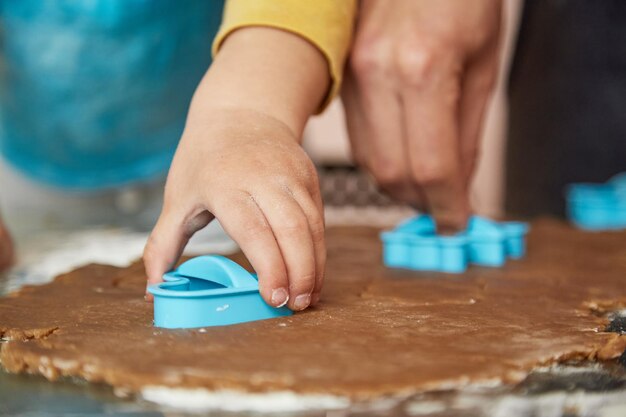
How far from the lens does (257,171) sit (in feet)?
2.13

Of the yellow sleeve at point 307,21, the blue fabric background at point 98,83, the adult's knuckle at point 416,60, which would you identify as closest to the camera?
the yellow sleeve at point 307,21

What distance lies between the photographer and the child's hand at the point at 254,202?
24.5 inches

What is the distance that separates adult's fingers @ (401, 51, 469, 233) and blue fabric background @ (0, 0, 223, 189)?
0.61 metres

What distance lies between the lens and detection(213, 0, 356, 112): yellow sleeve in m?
0.86

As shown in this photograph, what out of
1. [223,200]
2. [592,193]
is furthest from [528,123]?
[223,200]

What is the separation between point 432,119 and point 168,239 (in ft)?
1.39

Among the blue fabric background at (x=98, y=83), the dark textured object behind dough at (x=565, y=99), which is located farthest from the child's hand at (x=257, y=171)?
the dark textured object behind dough at (x=565, y=99)

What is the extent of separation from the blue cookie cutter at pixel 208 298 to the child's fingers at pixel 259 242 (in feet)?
0.05

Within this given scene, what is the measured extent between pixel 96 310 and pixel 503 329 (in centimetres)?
35

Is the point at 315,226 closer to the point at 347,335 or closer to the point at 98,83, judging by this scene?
the point at 347,335

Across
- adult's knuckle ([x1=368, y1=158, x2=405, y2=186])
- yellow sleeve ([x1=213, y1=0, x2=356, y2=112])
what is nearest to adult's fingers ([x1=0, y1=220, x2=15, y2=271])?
yellow sleeve ([x1=213, y1=0, x2=356, y2=112])

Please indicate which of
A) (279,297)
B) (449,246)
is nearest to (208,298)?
(279,297)

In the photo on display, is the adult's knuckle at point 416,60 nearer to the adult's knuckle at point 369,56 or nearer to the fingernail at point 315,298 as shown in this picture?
the adult's knuckle at point 369,56

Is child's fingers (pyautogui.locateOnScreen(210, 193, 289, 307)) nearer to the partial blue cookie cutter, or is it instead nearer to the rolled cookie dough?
the rolled cookie dough
